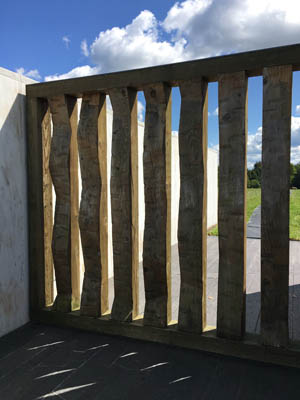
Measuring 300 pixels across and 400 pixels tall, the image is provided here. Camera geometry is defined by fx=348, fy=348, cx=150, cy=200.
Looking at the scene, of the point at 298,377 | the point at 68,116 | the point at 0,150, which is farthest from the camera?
the point at 68,116

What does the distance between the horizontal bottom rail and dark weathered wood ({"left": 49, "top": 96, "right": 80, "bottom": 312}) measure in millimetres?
117

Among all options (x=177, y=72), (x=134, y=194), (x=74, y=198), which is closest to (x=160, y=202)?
(x=134, y=194)

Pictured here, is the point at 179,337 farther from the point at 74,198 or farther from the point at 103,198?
the point at 74,198

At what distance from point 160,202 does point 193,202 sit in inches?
8.9

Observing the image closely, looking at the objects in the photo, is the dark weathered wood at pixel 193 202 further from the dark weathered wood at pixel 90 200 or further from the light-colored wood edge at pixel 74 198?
the light-colored wood edge at pixel 74 198

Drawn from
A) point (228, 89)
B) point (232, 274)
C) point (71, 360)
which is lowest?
point (71, 360)

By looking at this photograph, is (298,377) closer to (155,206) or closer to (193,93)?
(155,206)

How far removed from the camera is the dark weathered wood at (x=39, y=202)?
265cm

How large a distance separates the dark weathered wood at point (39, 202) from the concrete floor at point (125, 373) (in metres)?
0.44

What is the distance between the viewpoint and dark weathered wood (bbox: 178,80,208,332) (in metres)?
2.19

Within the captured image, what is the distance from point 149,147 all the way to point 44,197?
959 millimetres

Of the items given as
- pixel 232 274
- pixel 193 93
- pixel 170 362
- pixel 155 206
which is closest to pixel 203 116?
pixel 193 93

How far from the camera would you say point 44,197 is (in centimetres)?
270

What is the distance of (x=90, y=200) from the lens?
100 inches
